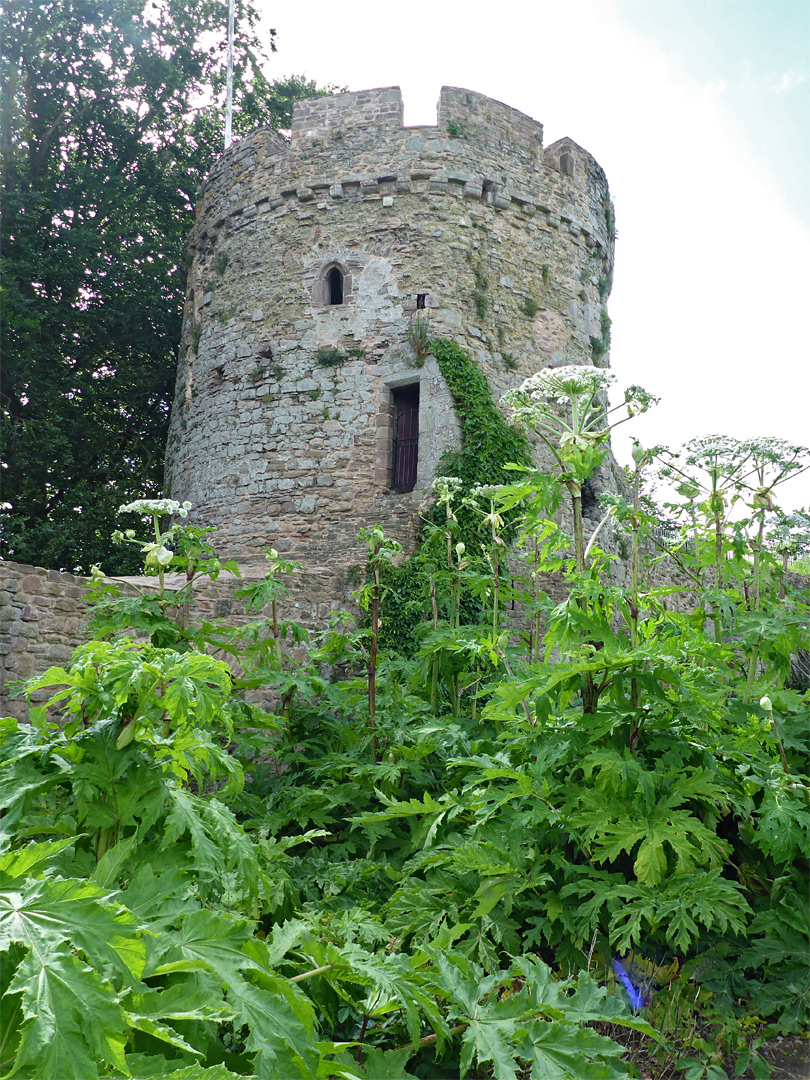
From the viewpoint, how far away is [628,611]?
3467mm

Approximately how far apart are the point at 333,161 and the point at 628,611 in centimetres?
901

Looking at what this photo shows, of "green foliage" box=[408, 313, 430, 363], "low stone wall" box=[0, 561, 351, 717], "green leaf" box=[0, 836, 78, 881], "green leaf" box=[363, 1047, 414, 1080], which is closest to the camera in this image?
"green leaf" box=[0, 836, 78, 881]

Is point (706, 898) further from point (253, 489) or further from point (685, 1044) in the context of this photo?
point (253, 489)

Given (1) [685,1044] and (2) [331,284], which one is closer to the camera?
(1) [685,1044]

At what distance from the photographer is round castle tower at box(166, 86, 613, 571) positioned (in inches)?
392

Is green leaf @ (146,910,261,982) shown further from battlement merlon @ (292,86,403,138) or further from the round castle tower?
battlement merlon @ (292,86,403,138)

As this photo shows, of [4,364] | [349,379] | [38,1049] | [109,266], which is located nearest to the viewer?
[38,1049]

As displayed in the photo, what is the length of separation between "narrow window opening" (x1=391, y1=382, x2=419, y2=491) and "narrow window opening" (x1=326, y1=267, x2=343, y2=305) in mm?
1503

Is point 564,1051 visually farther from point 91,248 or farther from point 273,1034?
point 91,248

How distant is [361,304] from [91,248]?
7099 millimetres

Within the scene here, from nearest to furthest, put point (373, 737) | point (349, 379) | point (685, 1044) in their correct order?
point (685, 1044) < point (373, 737) < point (349, 379)

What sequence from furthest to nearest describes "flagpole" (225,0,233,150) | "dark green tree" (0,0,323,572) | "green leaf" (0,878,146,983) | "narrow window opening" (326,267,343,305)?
"flagpole" (225,0,233,150) < "dark green tree" (0,0,323,572) < "narrow window opening" (326,267,343,305) < "green leaf" (0,878,146,983)

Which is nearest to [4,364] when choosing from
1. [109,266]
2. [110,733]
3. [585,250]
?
[109,266]

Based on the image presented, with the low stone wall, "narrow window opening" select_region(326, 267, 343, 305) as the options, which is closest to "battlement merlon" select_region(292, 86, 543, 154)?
"narrow window opening" select_region(326, 267, 343, 305)
